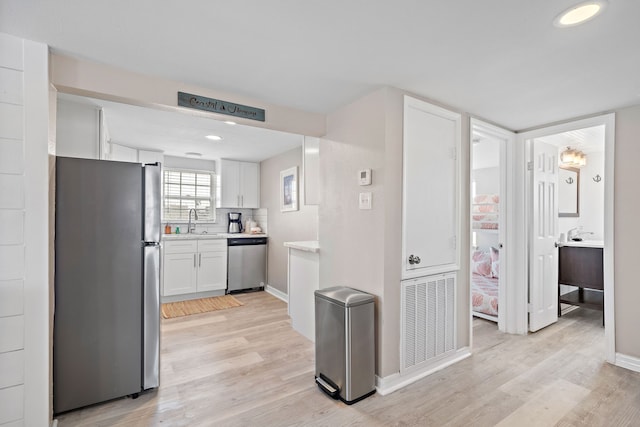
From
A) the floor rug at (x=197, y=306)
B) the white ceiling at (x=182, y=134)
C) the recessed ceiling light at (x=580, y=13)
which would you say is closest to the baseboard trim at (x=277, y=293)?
the floor rug at (x=197, y=306)

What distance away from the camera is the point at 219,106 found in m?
2.38

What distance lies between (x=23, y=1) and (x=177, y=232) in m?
4.30

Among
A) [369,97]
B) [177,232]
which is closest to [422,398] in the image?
[369,97]

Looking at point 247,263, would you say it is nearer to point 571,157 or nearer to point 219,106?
point 219,106

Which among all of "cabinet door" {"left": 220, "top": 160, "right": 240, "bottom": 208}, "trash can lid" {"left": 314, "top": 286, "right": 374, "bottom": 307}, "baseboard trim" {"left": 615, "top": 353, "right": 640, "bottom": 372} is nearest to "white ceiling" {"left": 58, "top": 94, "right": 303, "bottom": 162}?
"cabinet door" {"left": 220, "top": 160, "right": 240, "bottom": 208}

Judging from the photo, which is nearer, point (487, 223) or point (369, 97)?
point (369, 97)

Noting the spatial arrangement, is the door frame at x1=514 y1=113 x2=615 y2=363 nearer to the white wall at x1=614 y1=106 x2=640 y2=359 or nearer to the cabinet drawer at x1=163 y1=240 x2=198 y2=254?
the white wall at x1=614 y1=106 x2=640 y2=359

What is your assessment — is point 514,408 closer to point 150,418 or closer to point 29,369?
point 150,418

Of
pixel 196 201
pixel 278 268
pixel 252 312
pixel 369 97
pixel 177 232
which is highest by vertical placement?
pixel 369 97

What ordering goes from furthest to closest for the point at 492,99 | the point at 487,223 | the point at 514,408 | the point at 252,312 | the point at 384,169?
1. the point at 487,223
2. the point at 252,312
3. the point at 492,99
4. the point at 384,169
5. the point at 514,408

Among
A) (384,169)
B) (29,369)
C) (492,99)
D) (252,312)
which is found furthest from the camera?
(252,312)

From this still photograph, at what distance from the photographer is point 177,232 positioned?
5336 mm

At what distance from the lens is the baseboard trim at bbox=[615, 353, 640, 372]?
2.60 m

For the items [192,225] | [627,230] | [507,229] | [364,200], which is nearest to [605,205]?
[627,230]
